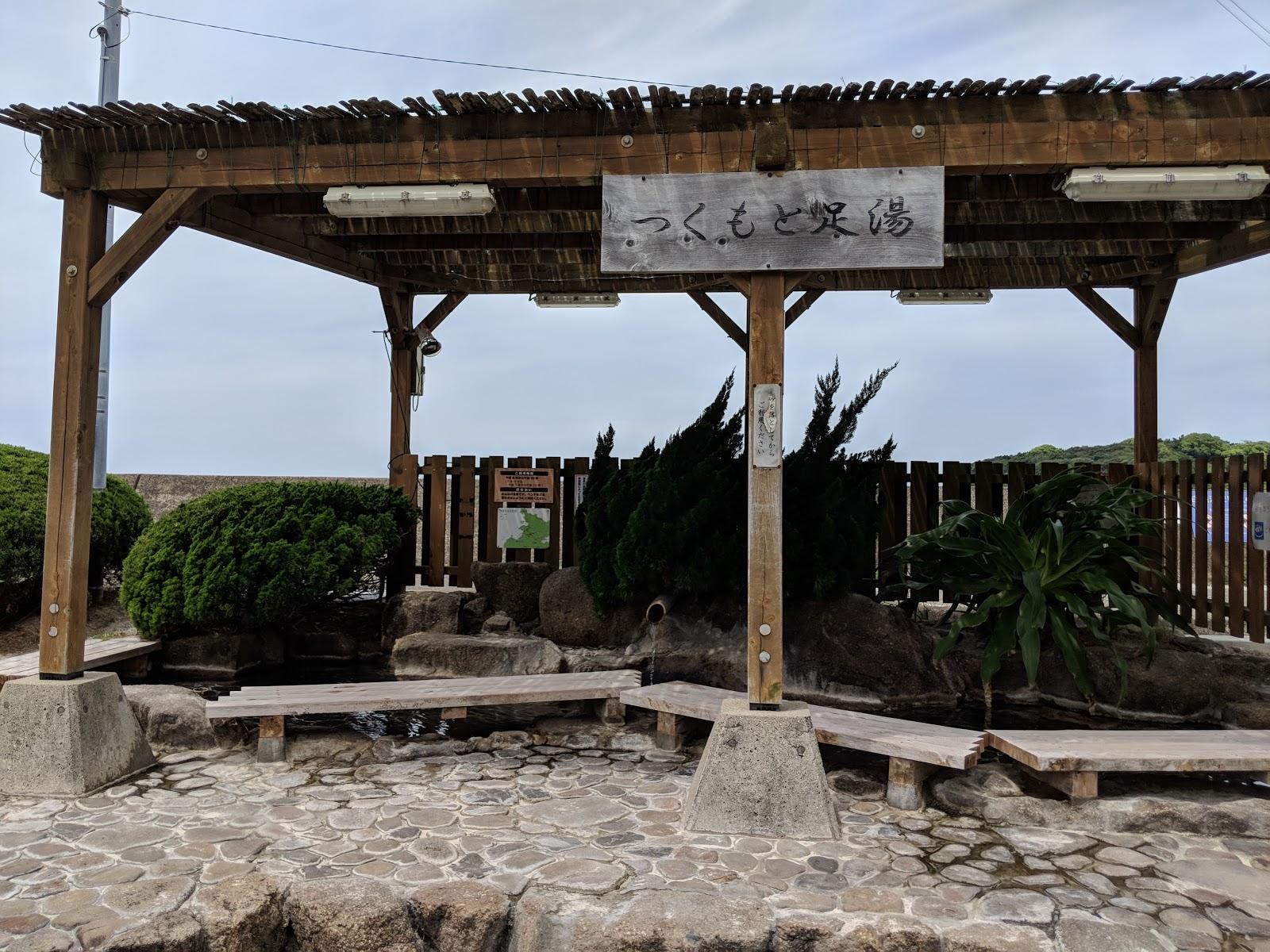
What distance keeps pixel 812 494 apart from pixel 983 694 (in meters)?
1.90

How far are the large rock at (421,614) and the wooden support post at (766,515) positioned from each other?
4.22 meters

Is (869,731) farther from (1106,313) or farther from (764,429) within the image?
(1106,313)

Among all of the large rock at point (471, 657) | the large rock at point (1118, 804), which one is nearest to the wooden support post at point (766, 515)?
the large rock at point (1118, 804)

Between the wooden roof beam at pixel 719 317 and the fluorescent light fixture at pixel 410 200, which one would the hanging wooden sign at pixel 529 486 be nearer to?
the wooden roof beam at pixel 719 317

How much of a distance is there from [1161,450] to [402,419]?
20.2 m

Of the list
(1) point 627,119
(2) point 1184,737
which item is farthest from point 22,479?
(2) point 1184,737

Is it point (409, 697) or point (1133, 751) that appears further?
point (409, 697)

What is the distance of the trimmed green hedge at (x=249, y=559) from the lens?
7734 millimetres

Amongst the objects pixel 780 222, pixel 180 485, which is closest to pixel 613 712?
pixel 780 222

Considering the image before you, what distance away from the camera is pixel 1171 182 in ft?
15.5

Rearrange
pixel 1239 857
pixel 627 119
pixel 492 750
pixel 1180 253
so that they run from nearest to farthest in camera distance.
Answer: pixel 1239 857
pixel 627 119
pixel 492 750
pixel 1180 253

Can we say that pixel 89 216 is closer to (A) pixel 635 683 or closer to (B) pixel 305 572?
(B) pixel 305 572

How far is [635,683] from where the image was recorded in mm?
6172

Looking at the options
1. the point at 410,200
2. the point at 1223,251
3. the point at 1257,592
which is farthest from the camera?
the point at 1257,592
